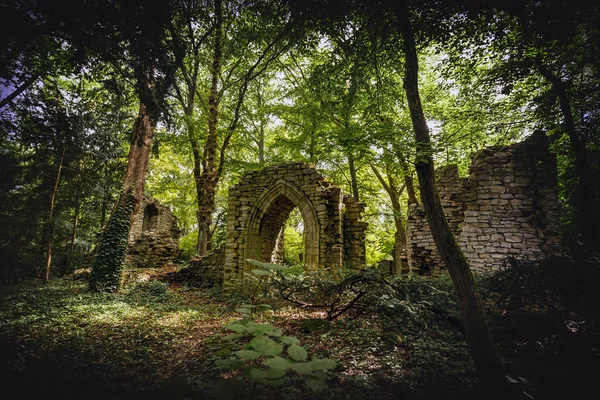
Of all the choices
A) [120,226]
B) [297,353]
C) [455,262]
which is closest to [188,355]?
[297,353]

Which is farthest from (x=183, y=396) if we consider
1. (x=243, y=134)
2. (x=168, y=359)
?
(x=243, y=134)

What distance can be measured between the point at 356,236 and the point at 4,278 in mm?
13110

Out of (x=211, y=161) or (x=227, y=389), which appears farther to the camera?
(x=211, y=161)

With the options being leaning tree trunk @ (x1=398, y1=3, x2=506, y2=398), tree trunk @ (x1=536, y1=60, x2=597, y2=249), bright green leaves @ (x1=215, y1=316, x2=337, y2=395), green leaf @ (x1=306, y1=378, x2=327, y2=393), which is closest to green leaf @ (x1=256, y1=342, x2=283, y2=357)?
bright green leaves @ (x1=215, y1=316, x2=337, y2=395)

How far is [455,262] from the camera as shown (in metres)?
2.80

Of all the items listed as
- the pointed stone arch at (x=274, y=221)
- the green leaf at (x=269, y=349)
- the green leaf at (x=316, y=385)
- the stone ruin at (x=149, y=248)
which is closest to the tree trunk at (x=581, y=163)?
the pointed stone arch at (x=274, y=221)

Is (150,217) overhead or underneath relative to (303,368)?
overhead

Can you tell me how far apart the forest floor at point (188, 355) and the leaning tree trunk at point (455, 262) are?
9.7 inches

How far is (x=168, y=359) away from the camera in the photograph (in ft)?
11.2

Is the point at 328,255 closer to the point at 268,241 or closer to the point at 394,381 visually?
the point at 268,241

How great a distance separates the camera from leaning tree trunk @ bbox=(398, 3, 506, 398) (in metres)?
2.50

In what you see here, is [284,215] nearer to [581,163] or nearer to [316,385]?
[316,385]

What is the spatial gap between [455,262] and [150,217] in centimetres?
1828

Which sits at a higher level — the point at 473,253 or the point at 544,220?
the point at 544,220
